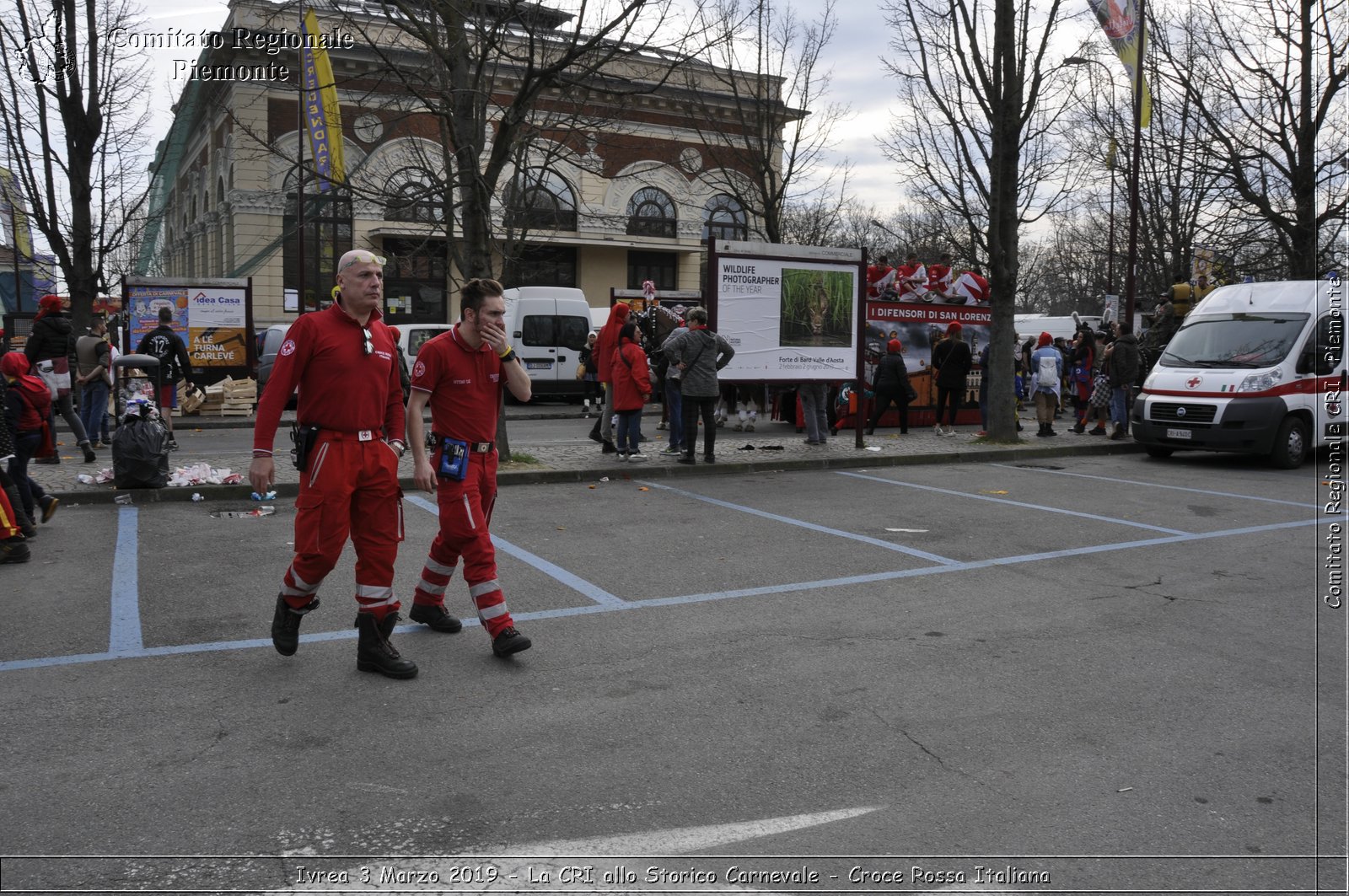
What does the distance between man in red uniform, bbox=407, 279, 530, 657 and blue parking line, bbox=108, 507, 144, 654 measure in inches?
66.2

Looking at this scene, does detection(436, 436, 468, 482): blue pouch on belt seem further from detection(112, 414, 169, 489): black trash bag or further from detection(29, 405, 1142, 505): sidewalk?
detection(112, 414, 169, 489): black trash bag

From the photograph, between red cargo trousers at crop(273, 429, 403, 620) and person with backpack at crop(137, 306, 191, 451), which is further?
person with backpack at crop(137, 306, 191, 451)

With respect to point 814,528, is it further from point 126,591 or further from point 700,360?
point 126,591

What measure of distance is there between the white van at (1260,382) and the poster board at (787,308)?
14.9 ft

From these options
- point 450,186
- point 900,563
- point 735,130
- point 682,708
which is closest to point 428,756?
point 682,708

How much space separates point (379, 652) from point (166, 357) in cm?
1101

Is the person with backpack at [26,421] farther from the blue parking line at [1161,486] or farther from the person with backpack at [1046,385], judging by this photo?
the person with backpack at [1046,385]

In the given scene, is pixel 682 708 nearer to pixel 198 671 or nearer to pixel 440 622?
pixel 440 622

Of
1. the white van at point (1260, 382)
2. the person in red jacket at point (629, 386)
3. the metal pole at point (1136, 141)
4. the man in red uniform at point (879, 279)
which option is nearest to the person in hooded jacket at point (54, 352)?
the person in red jacket at point (629, 386)

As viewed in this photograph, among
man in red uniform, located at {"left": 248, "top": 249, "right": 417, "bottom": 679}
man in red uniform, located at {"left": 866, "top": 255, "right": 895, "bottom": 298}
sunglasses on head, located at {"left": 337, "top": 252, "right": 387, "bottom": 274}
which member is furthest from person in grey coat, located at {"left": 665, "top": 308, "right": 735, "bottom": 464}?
sunglasses on head, located at {"left": 337, "top": 252, "right": 387, "bottom": 274}

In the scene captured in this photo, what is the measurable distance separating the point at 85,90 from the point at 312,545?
18725 millimetres

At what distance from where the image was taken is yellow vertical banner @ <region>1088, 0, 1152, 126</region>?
17.8 metres

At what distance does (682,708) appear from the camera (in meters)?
4.56

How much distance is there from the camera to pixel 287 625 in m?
5.08
